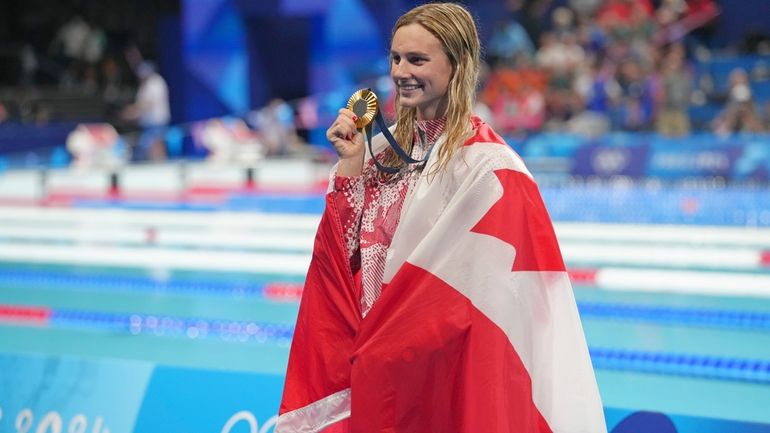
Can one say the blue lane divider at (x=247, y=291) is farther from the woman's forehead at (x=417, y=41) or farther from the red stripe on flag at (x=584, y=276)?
the woman's forehead at (x=417, y=41)

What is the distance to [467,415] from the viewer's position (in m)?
1.98

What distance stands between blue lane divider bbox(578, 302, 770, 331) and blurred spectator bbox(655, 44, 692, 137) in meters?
7.14

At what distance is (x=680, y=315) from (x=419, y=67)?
3.98 meters

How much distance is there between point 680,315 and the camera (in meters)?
5.66

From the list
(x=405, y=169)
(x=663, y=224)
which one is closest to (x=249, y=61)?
(x=663, y=224)

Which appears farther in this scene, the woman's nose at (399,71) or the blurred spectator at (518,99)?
the blurred spectator at (518,99)

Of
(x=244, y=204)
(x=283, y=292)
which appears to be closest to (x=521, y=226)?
(x=283, y=292)

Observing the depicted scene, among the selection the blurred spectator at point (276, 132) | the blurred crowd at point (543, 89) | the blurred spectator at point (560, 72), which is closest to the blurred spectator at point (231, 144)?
the blurred crowd at point (543, 89)

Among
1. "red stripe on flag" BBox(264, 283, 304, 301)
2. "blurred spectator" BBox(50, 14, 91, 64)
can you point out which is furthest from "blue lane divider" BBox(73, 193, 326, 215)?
"blurred spectator" BBox(50, 14, 91, 64)

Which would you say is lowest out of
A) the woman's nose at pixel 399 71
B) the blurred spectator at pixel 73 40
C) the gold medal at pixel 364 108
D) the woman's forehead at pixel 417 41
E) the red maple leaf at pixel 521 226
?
the red maple leaf at pixel 521 226

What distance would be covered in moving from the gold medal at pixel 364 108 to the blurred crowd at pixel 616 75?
10636 mm

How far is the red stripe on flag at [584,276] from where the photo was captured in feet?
21.2

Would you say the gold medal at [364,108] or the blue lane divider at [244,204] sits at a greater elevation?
the gold medal at [364,108]

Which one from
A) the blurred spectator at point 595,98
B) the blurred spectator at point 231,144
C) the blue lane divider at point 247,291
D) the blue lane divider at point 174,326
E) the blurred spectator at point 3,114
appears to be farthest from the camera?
the blurred spectator at point 3,114
